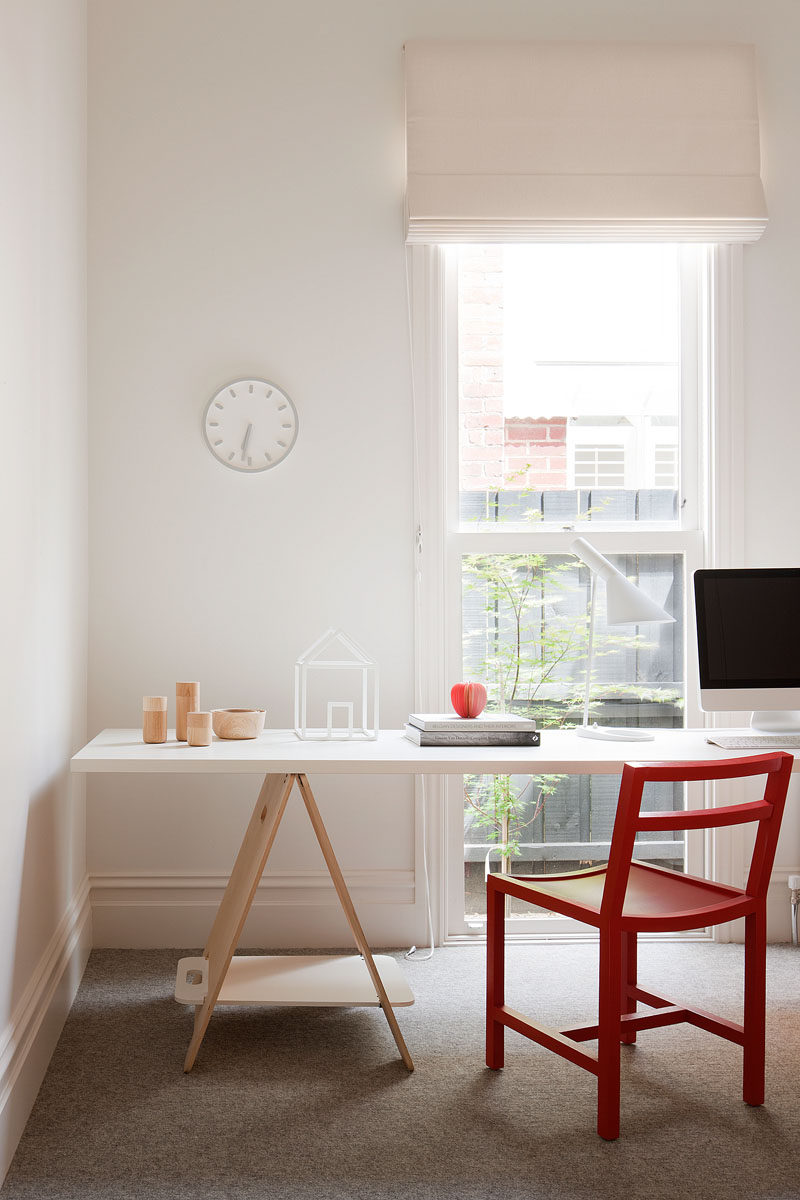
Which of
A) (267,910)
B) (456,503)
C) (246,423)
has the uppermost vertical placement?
(246,423)

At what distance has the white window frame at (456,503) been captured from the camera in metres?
3.15

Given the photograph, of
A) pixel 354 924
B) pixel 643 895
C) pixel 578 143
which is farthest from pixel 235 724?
pixel 578 143

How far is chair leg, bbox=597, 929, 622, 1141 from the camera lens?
196 centimetres

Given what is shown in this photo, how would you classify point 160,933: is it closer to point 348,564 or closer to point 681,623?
point 348,564

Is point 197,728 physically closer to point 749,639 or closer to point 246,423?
point 246,423

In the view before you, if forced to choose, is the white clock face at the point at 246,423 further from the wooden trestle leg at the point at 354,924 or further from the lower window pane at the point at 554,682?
the wooden trestle leg at the point at 354,924

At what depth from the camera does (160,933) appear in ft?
10.1

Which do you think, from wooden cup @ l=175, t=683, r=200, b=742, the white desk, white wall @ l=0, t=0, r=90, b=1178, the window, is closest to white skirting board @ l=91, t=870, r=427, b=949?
white wall @ l=0, t=0, r=90, b=1178

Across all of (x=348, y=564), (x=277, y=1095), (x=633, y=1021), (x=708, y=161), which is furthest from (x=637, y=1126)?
(x=708, y=161)

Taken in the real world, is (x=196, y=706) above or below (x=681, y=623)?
below

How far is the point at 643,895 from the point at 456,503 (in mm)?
1465

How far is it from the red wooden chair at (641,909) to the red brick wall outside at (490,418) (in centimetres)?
138

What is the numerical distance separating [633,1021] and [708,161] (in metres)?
2.47

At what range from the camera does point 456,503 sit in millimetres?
3236
